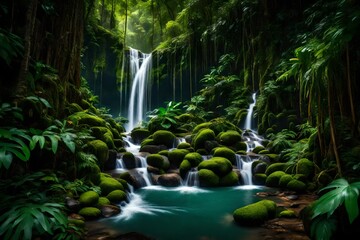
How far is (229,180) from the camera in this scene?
26.7 feet

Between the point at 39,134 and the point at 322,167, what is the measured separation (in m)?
6.23

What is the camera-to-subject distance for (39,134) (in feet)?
12.6

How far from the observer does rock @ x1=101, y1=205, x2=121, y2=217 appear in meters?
5.18

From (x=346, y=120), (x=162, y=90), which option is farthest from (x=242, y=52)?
(x=346, y=120)

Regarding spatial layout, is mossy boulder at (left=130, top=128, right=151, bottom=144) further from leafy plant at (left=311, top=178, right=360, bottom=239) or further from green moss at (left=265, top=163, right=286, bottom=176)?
leafy plant at (left=311, top=178, right=360, bottom=239)

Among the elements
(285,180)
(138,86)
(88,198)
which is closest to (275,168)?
(285,180)

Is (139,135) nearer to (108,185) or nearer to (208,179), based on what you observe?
(208,179)

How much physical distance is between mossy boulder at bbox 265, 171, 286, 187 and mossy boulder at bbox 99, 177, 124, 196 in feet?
14.1

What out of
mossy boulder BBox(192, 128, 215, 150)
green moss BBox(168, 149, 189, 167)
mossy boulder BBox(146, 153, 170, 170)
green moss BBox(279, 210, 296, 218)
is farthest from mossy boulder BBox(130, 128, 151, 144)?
green moss BBox(279, 210, 296, 218)

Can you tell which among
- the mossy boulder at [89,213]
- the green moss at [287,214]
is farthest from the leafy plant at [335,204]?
the mossy boulder at [89,213]

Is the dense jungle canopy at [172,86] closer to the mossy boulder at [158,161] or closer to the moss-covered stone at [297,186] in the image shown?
the moss-covered stone at [297,186]

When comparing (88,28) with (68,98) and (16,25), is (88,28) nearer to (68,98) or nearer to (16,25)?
(68,98)

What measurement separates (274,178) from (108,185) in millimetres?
4738

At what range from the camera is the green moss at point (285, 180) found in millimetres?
7180
